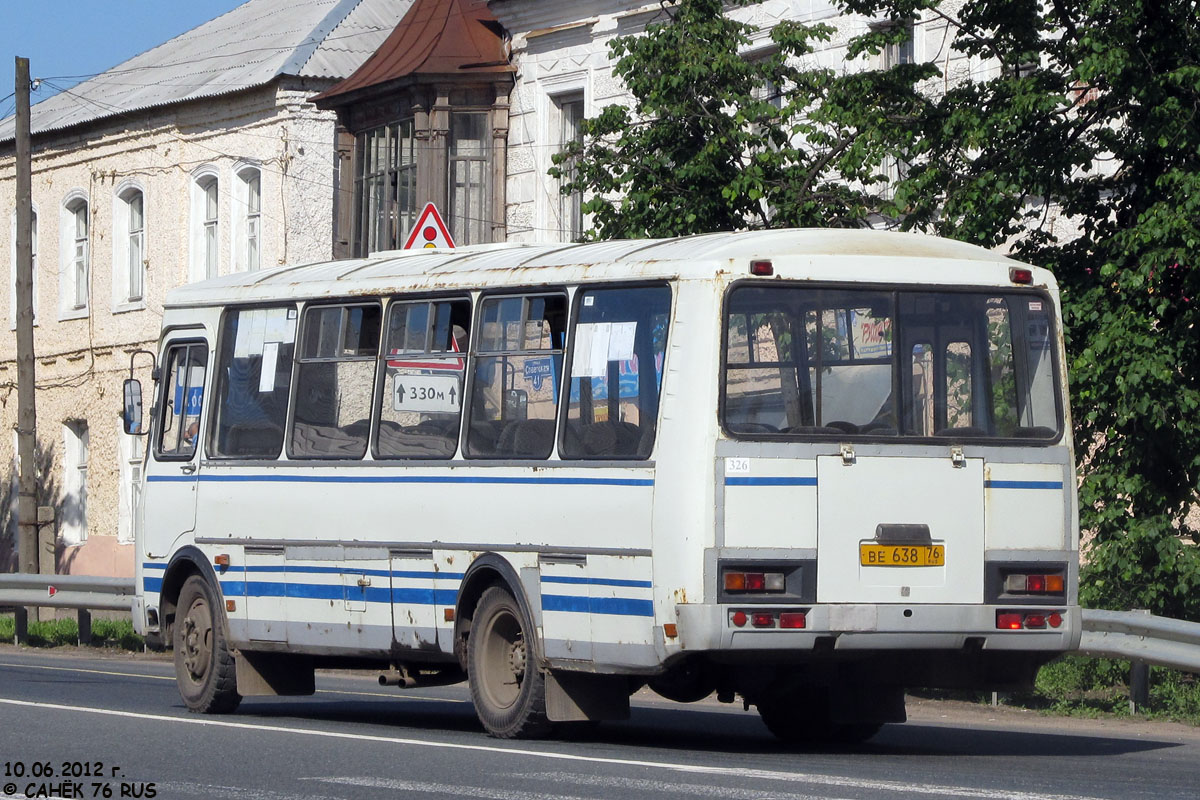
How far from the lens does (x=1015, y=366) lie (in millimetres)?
12766

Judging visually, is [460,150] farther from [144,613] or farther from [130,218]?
[144,613]

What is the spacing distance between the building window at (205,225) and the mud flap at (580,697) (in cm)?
2525

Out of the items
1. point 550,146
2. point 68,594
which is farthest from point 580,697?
point 550,146

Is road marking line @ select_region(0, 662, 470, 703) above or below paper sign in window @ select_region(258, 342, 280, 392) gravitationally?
below

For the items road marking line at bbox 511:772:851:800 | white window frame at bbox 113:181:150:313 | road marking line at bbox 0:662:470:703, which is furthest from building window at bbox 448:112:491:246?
road marking line at bbox 511:772:851:800

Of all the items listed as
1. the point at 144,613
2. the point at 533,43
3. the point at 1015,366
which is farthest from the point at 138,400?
the point at 533,43

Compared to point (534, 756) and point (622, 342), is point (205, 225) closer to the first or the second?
point (622, 342)

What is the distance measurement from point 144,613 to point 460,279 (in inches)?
165

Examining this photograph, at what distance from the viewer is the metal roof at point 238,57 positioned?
36500mm

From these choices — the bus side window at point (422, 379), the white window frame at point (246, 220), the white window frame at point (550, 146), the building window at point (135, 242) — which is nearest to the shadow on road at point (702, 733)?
the bus side window at point (422, 379)

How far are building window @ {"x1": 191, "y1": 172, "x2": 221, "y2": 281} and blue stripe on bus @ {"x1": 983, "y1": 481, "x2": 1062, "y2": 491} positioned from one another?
85.9 ft

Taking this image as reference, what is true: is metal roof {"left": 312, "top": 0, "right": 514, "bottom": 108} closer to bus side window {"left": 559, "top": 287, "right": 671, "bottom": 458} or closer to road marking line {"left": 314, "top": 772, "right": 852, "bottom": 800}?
bus side window {"left": 559, "top": 287, "right": 671, "bottom": 458}

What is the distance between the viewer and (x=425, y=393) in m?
13.9

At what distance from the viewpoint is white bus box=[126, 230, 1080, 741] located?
11.9 metres
